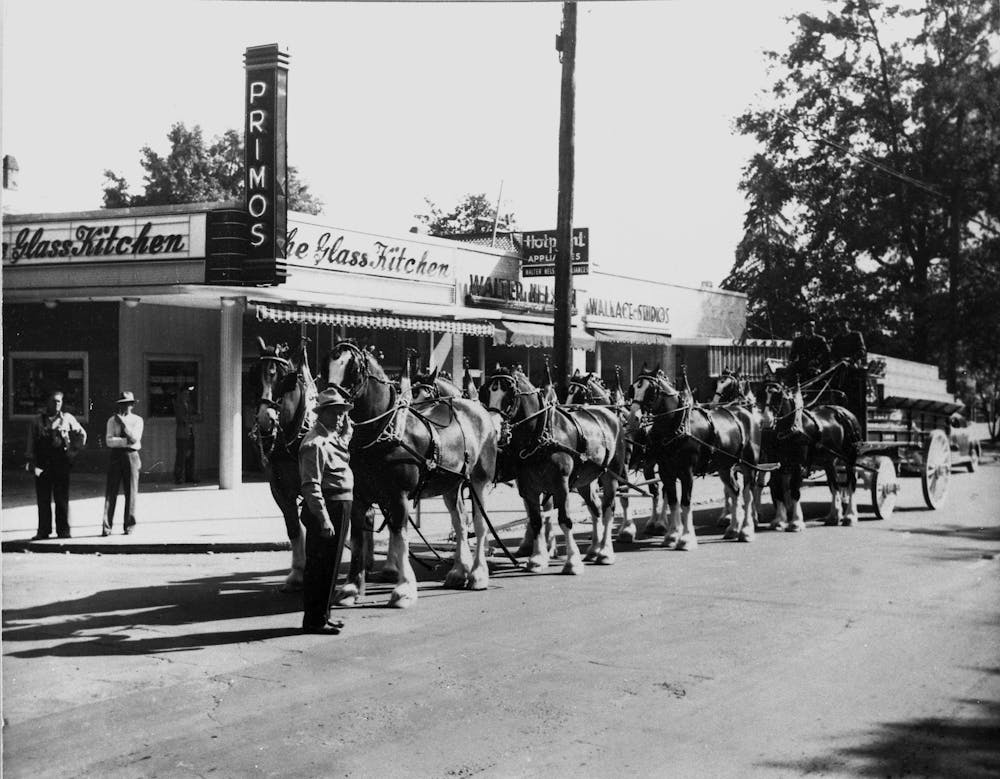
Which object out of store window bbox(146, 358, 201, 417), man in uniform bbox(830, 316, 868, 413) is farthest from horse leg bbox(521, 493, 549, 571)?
man in uniform bbox(830, 316, 868, 413)

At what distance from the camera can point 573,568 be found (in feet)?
33.9

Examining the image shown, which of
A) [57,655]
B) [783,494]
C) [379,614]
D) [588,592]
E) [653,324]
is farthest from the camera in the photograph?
[653,324]

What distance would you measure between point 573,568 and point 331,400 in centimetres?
386

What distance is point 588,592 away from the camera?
→ 932cm

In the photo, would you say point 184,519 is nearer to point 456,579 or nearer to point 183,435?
point 183,435

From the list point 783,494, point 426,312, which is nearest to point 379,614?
point 783,494

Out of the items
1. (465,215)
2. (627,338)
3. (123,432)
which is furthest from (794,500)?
(465,215)

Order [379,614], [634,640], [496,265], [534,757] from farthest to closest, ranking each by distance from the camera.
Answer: [496,265] → [379,614] → [634,640] → [534,757]

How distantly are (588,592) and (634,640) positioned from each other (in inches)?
76.1

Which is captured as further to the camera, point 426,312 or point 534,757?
point 426,312

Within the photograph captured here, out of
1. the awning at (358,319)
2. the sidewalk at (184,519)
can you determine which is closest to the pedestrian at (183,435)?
the sidewalk at (184,519)

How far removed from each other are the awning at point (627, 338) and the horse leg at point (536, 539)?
1533 cm

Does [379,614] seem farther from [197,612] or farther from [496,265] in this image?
[496,265]

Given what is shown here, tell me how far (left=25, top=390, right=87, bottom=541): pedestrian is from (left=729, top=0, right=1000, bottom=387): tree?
9.37 meters
